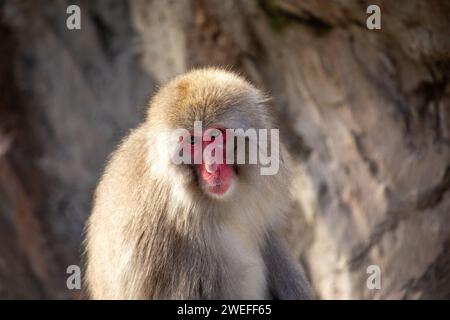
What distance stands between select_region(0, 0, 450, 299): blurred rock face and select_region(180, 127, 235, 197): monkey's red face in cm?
184

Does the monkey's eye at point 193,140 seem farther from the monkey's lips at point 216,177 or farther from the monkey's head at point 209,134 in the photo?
the monkey's lips at point 216,177

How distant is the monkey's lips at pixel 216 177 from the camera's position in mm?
4457

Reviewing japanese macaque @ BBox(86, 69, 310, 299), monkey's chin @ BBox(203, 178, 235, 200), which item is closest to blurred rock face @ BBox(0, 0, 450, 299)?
japanese macaque @ BBox(86, 69, 310, 299)

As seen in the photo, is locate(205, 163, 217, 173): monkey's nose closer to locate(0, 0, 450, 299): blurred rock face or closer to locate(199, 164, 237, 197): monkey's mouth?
locate(199, 164, 237, 197): monkey's mouth

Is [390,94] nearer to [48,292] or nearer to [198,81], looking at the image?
[198,81]

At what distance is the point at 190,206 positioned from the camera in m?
4.62

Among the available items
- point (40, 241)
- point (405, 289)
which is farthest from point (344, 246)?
point (40, 241)

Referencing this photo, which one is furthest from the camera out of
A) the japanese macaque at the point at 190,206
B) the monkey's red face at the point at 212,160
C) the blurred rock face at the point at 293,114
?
the blurred rock face at the point at 293,114

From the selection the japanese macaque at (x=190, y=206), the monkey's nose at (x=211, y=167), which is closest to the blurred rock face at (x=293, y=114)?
the japanese macaque at (x=190, y=206)

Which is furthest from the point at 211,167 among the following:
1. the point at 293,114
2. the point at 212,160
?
the point at 293,114

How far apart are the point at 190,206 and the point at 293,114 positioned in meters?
2.39

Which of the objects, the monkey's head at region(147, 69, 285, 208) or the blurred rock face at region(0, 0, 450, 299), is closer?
the monkey's head at region(147, 69, 285, 208)

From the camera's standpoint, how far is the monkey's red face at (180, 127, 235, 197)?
443 cm

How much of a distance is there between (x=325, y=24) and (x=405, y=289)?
7.16 ft
